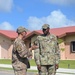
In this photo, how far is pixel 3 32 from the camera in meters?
42.7

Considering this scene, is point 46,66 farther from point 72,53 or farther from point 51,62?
point 72,53

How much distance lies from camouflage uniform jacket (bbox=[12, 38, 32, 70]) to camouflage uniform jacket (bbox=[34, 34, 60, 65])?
30 centimetres

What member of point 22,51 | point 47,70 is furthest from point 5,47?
point 22,51

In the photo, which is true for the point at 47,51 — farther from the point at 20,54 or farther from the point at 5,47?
the point at 5,47

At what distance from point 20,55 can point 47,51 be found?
2.21ft

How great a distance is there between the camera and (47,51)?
748 cm

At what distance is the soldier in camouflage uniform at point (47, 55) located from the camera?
7480 millimetres

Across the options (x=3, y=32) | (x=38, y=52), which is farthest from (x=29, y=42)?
(x=38, y=52)

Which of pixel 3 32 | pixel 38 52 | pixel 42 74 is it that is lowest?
pixel 42 74

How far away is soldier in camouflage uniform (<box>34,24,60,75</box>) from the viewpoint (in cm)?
748

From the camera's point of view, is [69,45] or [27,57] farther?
[69,45]

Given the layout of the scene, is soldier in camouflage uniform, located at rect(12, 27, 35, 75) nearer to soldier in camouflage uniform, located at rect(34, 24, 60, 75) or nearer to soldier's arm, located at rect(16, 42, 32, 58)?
soldier's arm, located at rect(16, 42, 32, 58)

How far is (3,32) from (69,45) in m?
12.0

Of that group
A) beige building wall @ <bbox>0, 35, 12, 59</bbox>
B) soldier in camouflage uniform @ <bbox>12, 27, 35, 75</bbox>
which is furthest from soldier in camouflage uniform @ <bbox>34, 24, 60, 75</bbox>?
beige building wall @ <bbox>0, 35, 12, 59</bbox>
